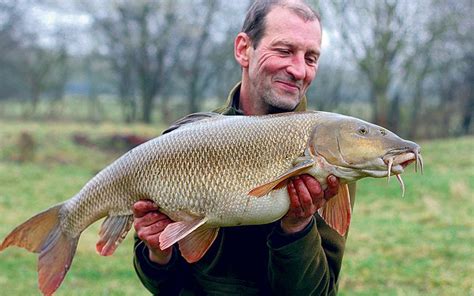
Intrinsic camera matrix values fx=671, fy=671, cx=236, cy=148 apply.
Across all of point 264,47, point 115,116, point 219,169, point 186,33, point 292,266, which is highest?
point 264,47

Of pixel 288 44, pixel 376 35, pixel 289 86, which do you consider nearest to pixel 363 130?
pixel 289 86

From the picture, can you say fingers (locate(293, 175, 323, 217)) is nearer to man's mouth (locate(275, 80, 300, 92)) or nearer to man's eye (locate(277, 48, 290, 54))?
man's mouth (locate(275, 80, 300, 92))

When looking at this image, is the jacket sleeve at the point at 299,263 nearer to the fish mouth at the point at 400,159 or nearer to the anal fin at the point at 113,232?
the fish mouth at the point at 400,159

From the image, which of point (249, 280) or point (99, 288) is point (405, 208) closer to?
point (99, 288)

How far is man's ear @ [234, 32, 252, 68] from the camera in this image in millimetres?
3357

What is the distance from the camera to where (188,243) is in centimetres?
287

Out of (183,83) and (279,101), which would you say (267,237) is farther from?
(183,83)

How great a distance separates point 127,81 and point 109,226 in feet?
103

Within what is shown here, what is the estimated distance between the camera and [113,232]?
10.2 feet

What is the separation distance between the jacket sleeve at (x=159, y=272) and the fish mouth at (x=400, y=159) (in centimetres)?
126

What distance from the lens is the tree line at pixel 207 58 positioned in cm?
2731

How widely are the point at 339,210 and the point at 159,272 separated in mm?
1012

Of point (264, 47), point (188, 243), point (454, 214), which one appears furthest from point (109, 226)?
point (454, 214)

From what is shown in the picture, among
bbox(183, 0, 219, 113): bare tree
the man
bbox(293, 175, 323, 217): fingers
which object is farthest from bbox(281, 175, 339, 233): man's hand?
bbox(183, 0, 219, 113): bare tree
